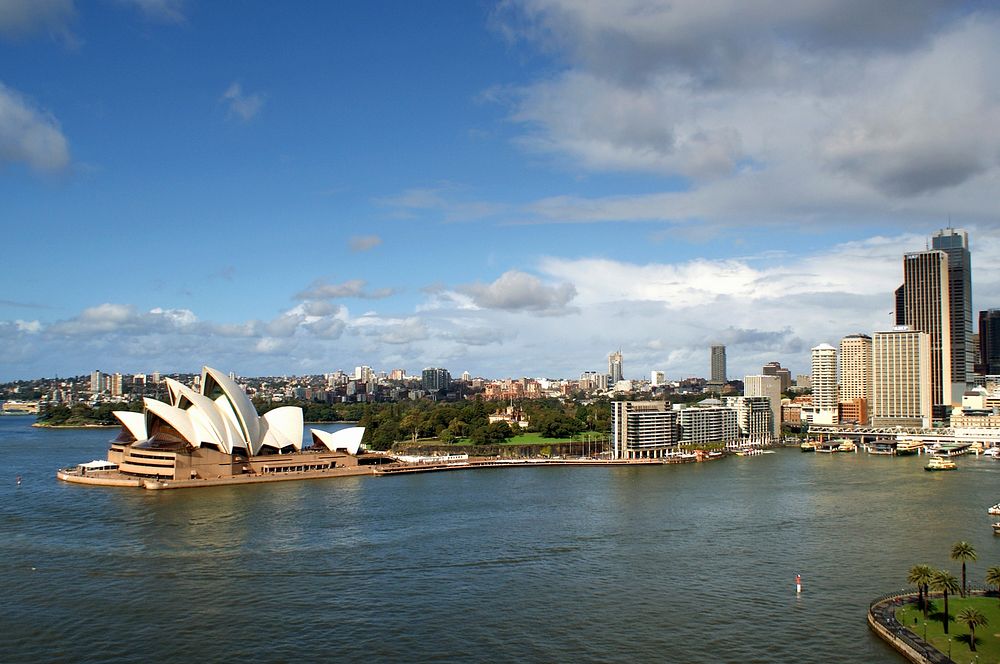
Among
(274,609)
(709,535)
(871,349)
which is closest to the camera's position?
(274,609)

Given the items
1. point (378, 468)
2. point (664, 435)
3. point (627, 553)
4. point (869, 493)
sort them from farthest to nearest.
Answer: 1. point (664, 435)
2. point (378, 468)
3. point (869, 493)
4. point (627, 553)

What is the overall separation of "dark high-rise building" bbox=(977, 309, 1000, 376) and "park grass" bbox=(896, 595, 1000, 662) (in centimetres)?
9453

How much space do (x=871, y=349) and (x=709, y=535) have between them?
55.1 metres

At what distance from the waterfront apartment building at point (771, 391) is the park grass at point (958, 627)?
4697cm

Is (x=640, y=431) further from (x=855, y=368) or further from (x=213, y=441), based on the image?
(x=855, y=368)

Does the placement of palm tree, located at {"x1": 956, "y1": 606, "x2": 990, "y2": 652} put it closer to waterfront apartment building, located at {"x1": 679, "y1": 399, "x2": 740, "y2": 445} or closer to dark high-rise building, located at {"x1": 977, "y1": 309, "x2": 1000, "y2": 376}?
waterfront apartment building, located at {"x1": 679, "y1": 399, "x2": 740, "y2": 445}

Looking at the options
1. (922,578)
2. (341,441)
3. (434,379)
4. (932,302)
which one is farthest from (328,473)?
(434,379)

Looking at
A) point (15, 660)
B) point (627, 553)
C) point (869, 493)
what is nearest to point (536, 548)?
point (627, 553)

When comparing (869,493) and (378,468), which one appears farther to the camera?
(378,468)

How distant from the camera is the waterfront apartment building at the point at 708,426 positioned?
47.3 m

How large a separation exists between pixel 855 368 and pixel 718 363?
67.2 metres

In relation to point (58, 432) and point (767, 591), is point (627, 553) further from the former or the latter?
point (58, 432)

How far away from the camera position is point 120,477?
98.1ft

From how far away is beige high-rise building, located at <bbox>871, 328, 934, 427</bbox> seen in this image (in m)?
62.4
